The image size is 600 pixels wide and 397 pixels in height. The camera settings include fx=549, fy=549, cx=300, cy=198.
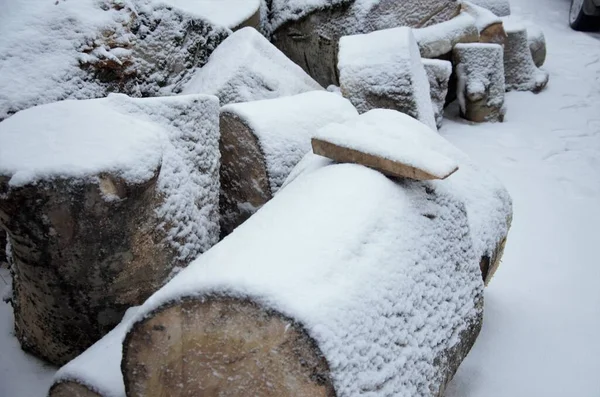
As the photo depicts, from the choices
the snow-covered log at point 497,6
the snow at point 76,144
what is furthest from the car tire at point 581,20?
the snow at point 76,144

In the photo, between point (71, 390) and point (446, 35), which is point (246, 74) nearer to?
point (71, 390)

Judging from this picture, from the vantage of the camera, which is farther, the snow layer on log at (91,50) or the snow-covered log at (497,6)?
the snow-covered log at (497,6)

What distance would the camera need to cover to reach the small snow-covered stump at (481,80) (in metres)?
3.38

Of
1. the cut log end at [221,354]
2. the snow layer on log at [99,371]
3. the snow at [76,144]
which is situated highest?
the snow at [76,144]

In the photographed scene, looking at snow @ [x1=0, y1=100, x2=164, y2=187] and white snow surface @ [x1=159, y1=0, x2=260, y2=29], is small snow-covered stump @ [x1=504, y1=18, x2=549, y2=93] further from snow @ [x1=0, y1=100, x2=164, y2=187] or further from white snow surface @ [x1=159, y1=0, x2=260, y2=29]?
snow @ [x1=0, y1=100, x2=164, y2=187]

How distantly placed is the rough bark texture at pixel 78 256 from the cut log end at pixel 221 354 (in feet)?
1.24

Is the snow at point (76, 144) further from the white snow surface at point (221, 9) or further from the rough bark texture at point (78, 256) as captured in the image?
the white snow surface at point (221, 9)

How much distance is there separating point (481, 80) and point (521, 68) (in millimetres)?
723

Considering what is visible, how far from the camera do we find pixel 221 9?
271 cm

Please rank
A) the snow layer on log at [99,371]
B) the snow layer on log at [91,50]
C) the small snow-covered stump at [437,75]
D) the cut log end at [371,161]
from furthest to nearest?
the small snow-covered stump at [437,75] < the snow layer on log at [91,50] < the cut log end at [371,161] < the snow layer on log at [99,371]

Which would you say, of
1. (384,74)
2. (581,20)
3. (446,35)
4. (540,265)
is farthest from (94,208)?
(581,20)

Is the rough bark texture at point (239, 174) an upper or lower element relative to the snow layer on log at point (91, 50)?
lower

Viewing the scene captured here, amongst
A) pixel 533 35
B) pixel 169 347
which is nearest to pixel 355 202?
pixel 169 347

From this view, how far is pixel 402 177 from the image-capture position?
4.28ft
